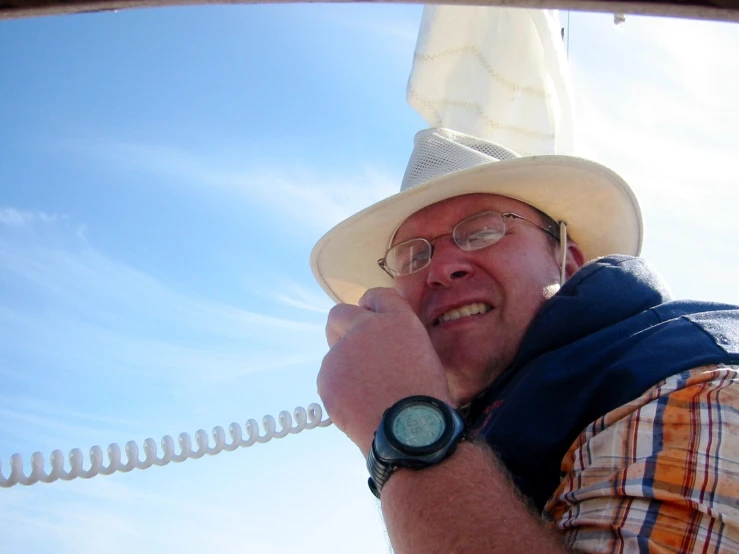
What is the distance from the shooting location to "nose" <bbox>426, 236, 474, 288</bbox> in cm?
300

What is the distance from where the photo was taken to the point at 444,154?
10.4 ft

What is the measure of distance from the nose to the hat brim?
0.22 metres

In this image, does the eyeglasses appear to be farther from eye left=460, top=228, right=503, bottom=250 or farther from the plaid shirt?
the plaid shirt

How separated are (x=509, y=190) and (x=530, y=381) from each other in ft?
3.99

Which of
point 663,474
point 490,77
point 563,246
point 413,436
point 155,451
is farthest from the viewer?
point 490,77

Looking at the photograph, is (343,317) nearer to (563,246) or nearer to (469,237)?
(469,237)

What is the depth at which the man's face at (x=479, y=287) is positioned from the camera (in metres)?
2.81

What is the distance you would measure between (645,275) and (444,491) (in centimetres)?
107

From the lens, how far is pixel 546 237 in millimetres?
3178

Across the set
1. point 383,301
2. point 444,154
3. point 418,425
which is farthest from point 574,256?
point 418,425

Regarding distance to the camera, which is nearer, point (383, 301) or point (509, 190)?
point (383, 301)

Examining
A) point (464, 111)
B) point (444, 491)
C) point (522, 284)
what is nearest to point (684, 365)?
point (444, 491)

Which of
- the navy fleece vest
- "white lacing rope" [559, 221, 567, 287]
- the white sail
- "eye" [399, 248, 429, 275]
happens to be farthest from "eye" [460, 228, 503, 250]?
the navy fleece vest

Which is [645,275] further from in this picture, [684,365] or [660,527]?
[660,527]
